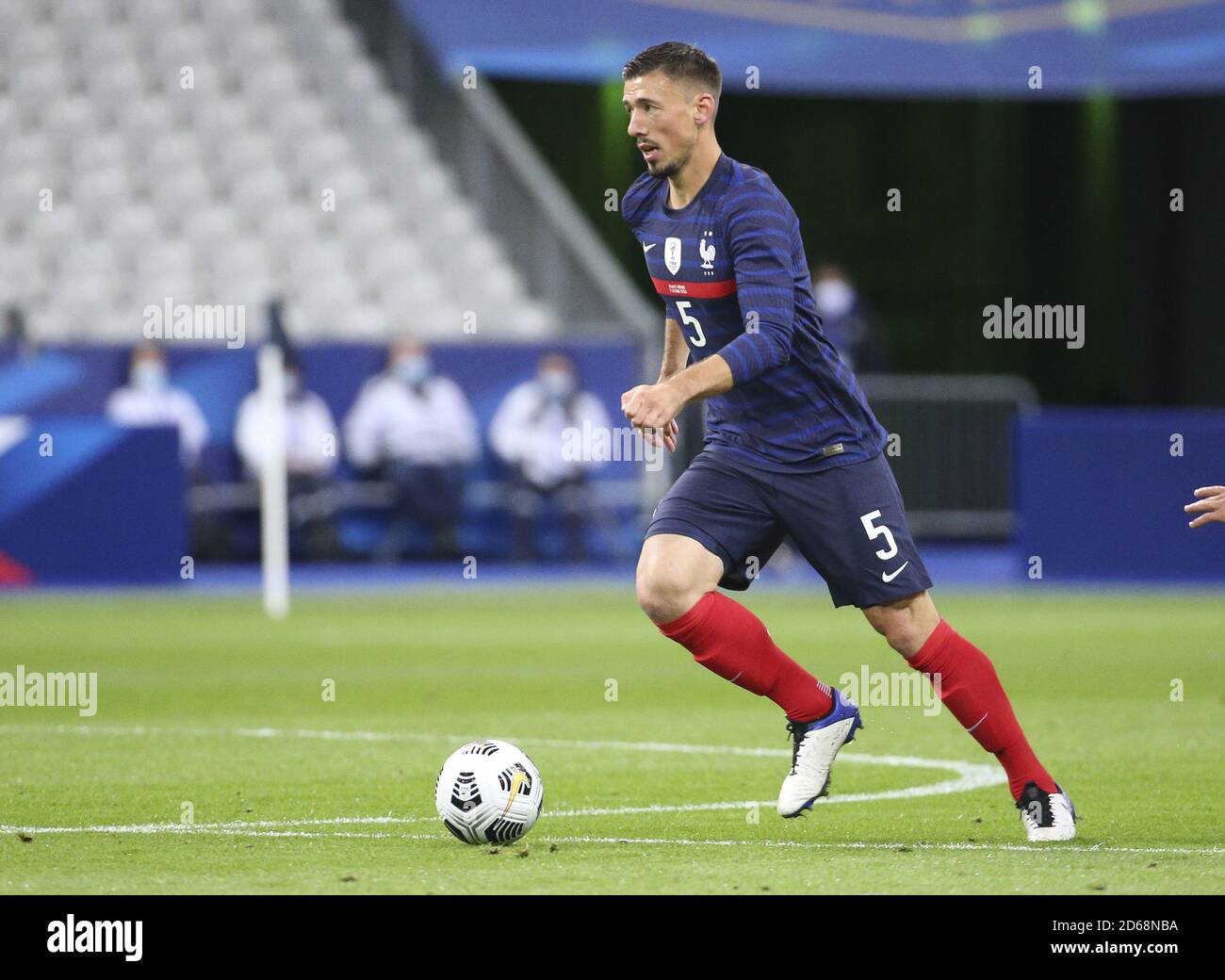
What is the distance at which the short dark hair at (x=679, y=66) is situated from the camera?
6.41 m

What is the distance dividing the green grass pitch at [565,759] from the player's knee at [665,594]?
671mm

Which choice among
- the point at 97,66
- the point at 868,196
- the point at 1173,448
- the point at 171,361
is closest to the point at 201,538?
the point at 171,361

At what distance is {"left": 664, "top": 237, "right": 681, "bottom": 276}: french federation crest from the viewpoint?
646cm

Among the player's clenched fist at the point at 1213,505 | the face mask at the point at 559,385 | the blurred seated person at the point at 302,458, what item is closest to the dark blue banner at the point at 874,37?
the face mask at the point at 559,385

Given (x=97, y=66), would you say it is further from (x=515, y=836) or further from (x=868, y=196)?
(x=515, y=836)

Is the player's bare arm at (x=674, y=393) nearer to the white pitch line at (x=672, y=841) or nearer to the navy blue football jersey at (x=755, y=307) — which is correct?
the navy blue football jersey at (x=755, y=307)

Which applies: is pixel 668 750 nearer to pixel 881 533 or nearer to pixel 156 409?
pixel 881 533

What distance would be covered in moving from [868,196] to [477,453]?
30.4ft

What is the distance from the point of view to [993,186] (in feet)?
94.7

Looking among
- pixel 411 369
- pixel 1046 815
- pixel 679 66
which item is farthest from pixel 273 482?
pixel 1046 815

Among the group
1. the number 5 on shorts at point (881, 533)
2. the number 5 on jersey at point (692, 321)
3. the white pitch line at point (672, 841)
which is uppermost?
the number 5 on jersey at point (692, 321)

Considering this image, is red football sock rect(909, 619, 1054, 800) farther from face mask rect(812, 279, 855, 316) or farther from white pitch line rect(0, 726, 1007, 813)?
face mask rect(812, 279, 855, 316)

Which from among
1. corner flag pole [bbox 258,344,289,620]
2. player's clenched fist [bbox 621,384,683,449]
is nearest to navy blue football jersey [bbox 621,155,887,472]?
player's clenched fist [bbox 621,384,683,449]

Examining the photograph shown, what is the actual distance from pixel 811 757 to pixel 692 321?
55.6 inches
